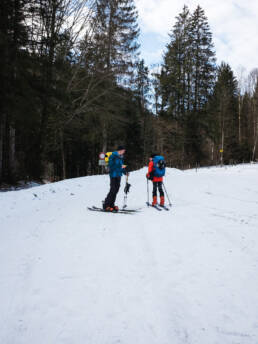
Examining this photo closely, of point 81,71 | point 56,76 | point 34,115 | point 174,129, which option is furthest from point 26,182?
point 174,129

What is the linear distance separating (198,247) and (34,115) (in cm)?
1026

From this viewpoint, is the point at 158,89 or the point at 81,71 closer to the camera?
the point at 81,71

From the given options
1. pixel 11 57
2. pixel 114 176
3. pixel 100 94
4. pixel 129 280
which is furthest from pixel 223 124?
pixel 129 280

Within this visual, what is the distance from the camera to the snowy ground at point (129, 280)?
2320 mm

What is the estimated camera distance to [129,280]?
3229 millimetres

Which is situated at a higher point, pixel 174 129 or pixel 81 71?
pixel 81 71

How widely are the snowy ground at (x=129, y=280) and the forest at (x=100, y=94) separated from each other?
855cm

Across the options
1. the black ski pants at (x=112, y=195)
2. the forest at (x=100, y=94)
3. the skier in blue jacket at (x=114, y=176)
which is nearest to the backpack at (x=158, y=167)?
the skier in blue jacket at (x=114, y=176)

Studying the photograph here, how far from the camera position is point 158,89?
33969 mm

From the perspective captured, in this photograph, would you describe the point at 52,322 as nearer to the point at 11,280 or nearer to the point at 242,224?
the point at 11,280

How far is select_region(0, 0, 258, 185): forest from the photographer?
12.3m

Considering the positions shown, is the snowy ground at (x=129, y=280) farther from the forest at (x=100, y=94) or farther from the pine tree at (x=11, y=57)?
the forest at (x=100, y=94)

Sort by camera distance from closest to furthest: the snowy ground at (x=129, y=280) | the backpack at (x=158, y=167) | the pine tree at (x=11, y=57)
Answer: the snowy ground at (x=129, y=280), the backpack at (x=158, y=167), the pine tree at (x=11, y=57)

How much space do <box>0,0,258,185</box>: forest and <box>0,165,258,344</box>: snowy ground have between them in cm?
855
